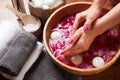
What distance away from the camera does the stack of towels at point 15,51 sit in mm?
726

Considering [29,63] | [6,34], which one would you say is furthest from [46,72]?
[6,34]

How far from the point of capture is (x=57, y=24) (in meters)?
0.90

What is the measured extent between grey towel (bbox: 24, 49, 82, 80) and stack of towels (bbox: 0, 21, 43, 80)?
28mm

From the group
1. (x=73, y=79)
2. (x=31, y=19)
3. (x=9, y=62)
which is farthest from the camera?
(x=31, y=19)

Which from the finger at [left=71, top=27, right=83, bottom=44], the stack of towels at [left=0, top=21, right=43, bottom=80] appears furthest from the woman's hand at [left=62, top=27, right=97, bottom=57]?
the stack of towels at [left=0, top=21, right=43, bottom=80]

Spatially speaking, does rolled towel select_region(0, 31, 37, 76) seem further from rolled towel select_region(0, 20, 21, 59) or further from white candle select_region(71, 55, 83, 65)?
white candle select_region(71, 55, 83, 65)

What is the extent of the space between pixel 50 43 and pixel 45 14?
0.13 m

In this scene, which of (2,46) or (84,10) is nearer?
(2,46)

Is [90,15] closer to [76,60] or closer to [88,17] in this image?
[88,17]

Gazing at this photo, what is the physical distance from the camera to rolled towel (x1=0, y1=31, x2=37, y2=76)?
719mm

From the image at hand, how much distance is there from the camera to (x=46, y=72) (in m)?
0.79

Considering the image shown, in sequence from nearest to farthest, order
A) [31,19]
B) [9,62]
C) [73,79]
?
[9,62]
[73,79]
[31,19]

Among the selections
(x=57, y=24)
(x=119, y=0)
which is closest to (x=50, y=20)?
(x=57, y=24)

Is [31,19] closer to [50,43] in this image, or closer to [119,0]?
[50,43]
